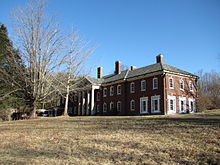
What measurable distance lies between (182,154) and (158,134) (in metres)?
3.41

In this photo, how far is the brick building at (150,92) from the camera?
29031 millimetres

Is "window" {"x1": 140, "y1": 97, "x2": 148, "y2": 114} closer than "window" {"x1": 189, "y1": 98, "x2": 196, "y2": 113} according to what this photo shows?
Yes

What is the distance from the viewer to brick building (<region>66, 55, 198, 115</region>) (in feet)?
95.2

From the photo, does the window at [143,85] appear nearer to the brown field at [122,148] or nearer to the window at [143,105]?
the window at [143,105]

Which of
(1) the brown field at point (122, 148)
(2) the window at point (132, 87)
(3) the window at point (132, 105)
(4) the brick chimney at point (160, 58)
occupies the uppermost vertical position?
(4) the brick chimney at point (160, 58)

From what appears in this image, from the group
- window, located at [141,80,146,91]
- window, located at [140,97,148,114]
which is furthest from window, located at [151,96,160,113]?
window, located at [141,80,146,91]

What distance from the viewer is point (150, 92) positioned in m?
30.5

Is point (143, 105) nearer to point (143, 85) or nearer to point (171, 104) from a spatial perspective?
point (143, 85)

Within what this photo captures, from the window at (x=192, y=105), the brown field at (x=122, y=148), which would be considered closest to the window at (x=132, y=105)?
the window at (x=192, y=105)

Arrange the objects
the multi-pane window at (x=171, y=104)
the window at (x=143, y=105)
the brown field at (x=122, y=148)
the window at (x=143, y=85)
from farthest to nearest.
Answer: the window at (x=143, y=85), the window at (x=143, y=105), the multi-pane window at (x=171, y=104), the brown field at (x=122, y=148)

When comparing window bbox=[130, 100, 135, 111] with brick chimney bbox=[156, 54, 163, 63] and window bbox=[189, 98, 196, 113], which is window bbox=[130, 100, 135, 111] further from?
window bbox=[189, 98, 196, 113]

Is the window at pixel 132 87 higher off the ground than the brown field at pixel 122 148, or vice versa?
the window at pixel 132 87

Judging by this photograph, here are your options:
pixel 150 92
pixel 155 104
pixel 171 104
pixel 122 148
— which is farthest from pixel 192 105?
pixel 122 148

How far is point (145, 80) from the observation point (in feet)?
104
